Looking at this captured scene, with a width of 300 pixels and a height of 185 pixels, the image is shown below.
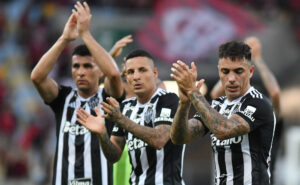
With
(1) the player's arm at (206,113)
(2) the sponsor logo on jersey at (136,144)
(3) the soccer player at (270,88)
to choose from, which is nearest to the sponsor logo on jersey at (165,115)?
(2) the sponsor logo on jersey at (136,144)

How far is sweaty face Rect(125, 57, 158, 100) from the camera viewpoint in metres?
6.38

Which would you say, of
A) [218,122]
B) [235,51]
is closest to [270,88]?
[235,51]

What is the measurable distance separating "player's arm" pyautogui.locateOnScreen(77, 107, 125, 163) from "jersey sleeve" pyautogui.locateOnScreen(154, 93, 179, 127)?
51 centimetres

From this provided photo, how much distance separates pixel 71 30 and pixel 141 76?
112 centimetres

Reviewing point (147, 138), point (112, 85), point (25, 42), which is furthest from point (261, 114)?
point (25, 42)

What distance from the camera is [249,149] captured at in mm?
5480

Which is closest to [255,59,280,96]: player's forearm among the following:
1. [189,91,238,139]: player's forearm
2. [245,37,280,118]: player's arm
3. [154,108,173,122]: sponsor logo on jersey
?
[245,37,280,118]: player's arm

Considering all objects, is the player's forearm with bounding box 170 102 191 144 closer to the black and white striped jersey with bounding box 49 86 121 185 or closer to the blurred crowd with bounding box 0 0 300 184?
the black and white striped jersey with bounding box 49 86 121 185

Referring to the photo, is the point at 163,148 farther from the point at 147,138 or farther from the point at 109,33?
the point at 109,33

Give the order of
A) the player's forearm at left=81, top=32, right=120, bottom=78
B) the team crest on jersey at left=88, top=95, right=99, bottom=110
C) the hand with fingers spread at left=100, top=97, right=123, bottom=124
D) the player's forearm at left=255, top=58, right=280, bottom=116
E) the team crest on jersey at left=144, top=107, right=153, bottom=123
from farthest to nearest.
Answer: the player's forearm at left=255, top=58, right=280, bottom=116, the team crest on jersey at left=88, top=95, right=99, bottom=110, the player's forearm at left=81, top=32, right=120, bottom=78, the team crest on jersey at left=144, top=107, right=153, bottom=123, the hand with fingers spread at left=100, top=97, right=123, bottom=124

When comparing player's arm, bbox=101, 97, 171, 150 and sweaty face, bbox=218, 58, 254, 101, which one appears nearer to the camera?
sweaty face, bbox=218, 58, 254, 101

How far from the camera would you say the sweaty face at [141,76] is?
638 centimetres

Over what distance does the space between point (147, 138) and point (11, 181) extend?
1007cm

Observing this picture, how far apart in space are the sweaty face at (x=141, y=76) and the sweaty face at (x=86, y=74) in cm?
63
